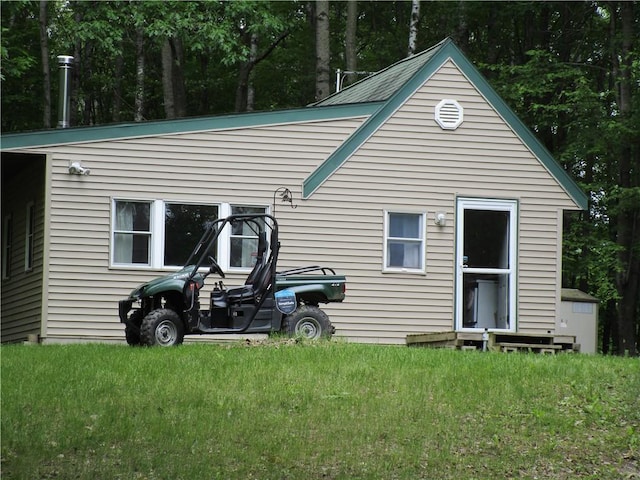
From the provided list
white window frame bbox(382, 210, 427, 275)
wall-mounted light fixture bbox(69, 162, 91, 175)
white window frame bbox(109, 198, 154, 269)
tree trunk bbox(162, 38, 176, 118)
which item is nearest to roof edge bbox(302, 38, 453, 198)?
white window frame bbox(382, 210, 427, 275)

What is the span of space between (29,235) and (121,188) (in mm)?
2166

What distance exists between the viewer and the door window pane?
18.6 metres

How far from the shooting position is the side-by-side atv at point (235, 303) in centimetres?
1516

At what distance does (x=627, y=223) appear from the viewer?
28.4 meters

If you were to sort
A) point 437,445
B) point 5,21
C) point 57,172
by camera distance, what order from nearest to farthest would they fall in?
point 437,445
point 57,172
point 5,21

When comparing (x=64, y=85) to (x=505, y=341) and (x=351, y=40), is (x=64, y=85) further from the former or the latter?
(x=351, y=40)

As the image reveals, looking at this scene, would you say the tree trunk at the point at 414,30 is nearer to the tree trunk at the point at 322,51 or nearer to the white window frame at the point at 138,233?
the tree trunk at the point at 322,51

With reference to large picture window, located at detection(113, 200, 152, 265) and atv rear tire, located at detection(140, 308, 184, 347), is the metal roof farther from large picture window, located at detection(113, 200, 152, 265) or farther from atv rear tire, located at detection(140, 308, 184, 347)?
atv rear tire, located at detection(140, 308, 184, 347)

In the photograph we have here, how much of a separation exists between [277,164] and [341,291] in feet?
12.0

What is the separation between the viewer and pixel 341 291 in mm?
15961

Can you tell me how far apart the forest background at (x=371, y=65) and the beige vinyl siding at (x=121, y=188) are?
23.3ft

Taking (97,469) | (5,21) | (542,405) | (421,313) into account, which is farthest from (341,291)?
(5,21)

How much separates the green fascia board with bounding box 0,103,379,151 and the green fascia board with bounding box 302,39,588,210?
350 mm

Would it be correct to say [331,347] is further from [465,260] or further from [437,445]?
[465,260]
